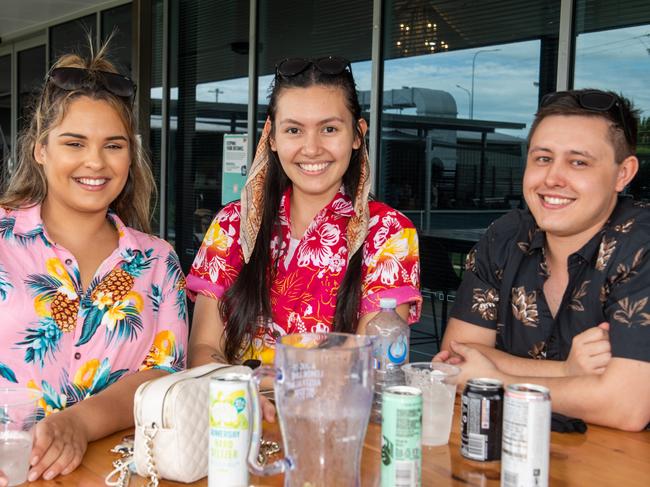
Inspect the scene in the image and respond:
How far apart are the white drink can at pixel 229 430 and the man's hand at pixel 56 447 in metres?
0.35

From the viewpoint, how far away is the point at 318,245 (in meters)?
2.17

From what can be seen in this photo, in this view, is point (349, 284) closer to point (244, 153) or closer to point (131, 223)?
point (131, 223)

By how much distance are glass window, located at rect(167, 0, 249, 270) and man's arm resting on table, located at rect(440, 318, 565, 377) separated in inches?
156

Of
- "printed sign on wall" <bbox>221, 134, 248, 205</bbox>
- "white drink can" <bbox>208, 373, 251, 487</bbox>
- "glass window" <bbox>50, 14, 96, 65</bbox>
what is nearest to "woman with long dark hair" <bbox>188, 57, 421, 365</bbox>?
"white drink can" <bbox>208, 373, 251, 487</bbox>

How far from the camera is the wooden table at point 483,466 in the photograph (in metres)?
1.23

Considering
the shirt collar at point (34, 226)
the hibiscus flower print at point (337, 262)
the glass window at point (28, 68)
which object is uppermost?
the glass window at point (28, 68)

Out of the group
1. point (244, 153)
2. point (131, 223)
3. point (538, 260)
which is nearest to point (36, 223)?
point (131, 223)

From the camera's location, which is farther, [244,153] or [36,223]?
[244,153]

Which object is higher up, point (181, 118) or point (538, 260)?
point (181, 118)

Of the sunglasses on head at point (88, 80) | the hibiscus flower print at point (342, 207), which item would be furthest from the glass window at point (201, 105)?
the sunglasses on head at point (88, 80)

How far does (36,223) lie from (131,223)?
29cm

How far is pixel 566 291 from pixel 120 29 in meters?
6.26

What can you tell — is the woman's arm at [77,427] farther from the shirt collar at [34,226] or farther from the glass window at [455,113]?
the glass window at [455,113]

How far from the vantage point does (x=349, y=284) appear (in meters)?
2.07
